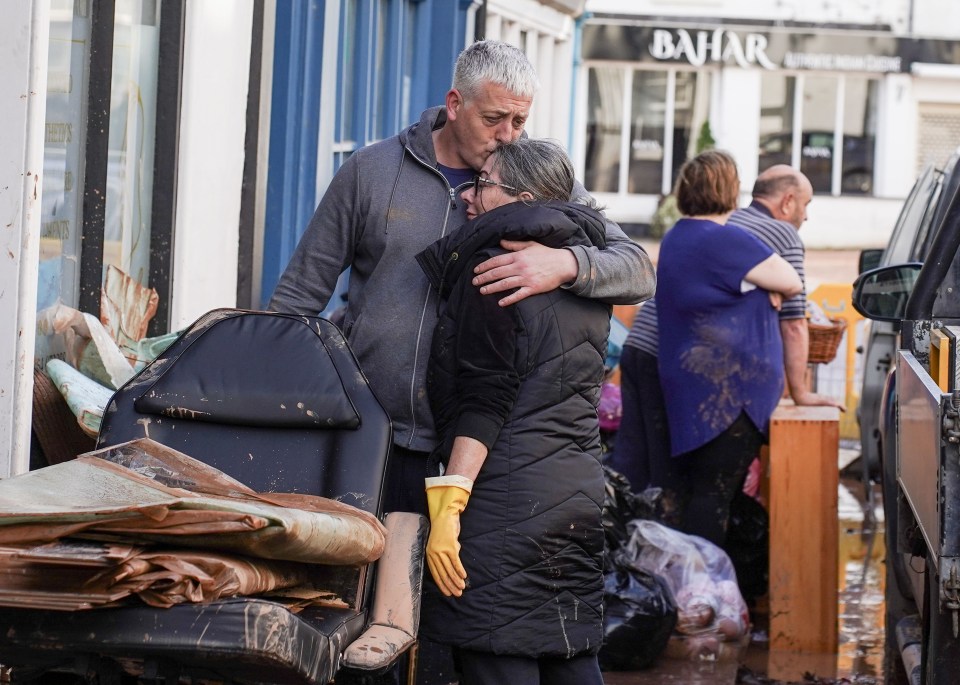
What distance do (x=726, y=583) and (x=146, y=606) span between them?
385 cm

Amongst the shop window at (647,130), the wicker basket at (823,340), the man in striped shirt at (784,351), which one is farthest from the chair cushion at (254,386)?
the shop window at (647,130)

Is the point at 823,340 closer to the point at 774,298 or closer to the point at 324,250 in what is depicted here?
the point at 774,298

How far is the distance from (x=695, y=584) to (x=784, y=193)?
1.84 m

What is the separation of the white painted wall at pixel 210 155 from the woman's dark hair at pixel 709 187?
1.92m

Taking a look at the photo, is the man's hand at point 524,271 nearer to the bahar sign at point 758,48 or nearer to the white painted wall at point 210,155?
Answer: the white painted wall at point 210,155

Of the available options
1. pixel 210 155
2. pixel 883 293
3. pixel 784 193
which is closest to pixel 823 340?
pixel 784 193

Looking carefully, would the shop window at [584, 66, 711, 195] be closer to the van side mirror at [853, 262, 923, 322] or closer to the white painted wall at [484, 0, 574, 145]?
the white painted wall at [484, 0, 574, 145]

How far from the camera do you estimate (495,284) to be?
336 centimetres

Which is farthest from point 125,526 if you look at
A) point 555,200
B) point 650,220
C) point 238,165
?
point 650,220

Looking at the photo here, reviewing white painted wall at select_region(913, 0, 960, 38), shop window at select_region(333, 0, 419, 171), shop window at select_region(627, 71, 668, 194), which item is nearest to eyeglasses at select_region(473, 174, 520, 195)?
shop window at select_region(333, 0, 419, 171)

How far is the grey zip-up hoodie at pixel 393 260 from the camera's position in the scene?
3.74 m

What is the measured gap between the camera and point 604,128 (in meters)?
30.8

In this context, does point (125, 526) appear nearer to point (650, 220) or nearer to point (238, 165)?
point (238, 165)

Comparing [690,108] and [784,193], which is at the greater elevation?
[690,108]
